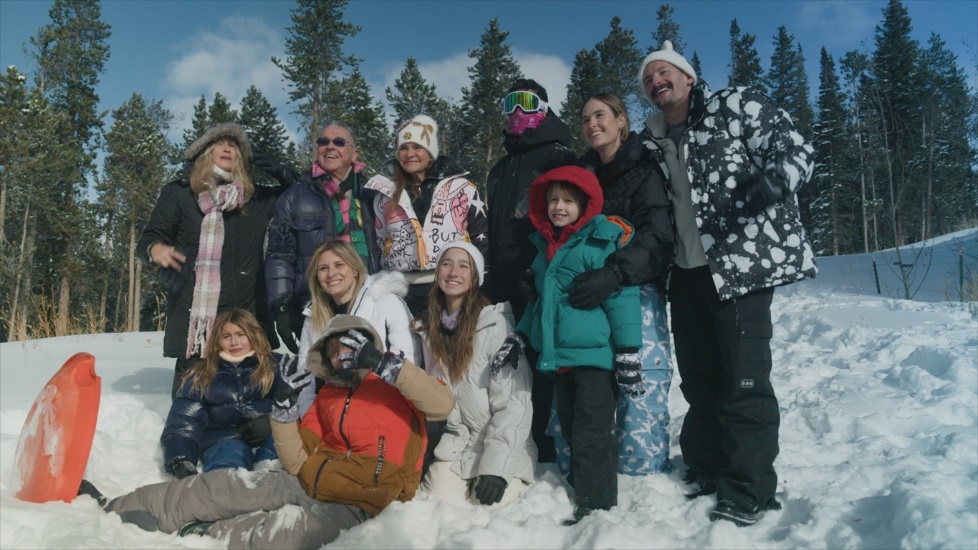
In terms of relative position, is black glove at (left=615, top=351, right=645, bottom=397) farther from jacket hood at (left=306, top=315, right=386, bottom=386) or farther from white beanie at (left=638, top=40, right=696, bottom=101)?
white beanie at (left=638, top=40, right=696, bottom=101)

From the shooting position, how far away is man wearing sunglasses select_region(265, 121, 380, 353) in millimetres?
4047

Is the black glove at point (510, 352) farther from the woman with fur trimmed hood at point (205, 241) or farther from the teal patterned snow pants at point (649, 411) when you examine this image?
the woman with fur trimmed hood at point (205, 241)

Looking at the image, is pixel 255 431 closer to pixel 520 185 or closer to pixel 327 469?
pixel 327 469

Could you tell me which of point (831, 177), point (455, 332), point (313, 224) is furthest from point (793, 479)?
point (831, 177)

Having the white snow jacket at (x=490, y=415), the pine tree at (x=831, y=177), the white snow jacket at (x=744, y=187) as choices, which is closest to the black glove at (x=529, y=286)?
the white snow jacket at (x=490, y=415)

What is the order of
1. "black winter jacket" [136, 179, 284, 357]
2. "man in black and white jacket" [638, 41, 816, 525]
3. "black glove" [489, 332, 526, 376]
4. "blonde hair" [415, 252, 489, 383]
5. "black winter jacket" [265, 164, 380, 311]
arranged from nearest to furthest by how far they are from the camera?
1. "man in black and white jacket" [638, 41, 816, 525]
2. "black glove" [489, 332, 526, 376]
3. "blonde hair" [415, 252, 489, 383]
4. "black winter jacket" [265, 164, 380, 311]
5. "black winter jacket" [136, 179, 284, 357]

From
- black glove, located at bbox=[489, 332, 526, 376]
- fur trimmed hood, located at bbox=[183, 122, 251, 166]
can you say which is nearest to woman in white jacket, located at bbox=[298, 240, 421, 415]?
black glove, located at bbox=[489, 332, 526, 376]

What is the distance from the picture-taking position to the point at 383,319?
355 cm

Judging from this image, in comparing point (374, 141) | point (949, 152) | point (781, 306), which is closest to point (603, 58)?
point (374, 141)

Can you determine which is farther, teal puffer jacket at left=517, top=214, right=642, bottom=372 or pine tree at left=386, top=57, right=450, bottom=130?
pine tree at left=386, top=57, right=450, bottom=130

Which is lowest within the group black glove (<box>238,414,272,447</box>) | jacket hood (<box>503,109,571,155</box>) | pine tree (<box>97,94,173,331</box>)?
black glove (<box>238,414,272,447</box>)

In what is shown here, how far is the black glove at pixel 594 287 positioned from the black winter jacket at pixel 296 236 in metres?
2.02

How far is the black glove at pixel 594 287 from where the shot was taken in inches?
113

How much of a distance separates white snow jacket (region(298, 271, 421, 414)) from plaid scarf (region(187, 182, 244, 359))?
0.92 metres
